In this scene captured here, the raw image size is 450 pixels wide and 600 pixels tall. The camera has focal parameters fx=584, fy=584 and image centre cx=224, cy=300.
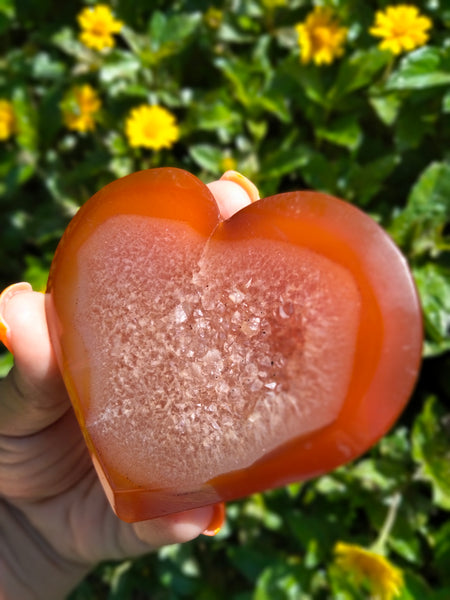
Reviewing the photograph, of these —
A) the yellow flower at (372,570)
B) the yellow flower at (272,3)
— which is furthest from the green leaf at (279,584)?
the yellow flower at (272,3)

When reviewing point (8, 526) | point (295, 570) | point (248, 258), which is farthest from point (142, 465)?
point (295, 570)

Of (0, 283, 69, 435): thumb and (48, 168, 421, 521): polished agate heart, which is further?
(0, 283, 69, 435): thumb

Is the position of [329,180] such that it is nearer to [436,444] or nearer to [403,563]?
[436,444]

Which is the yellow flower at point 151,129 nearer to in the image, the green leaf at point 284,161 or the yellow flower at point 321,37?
the green leaf at point 284,161

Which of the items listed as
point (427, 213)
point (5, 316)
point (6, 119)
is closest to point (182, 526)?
point (5, 316)

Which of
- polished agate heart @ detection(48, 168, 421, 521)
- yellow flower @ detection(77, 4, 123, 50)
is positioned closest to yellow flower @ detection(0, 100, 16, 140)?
yellow flower @ detection(77, 4, 123, 50)

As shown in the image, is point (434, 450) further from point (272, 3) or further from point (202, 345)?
point (272, 3)

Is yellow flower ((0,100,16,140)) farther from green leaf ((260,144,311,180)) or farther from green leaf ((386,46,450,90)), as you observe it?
green leaf ((386,46,450,90))
